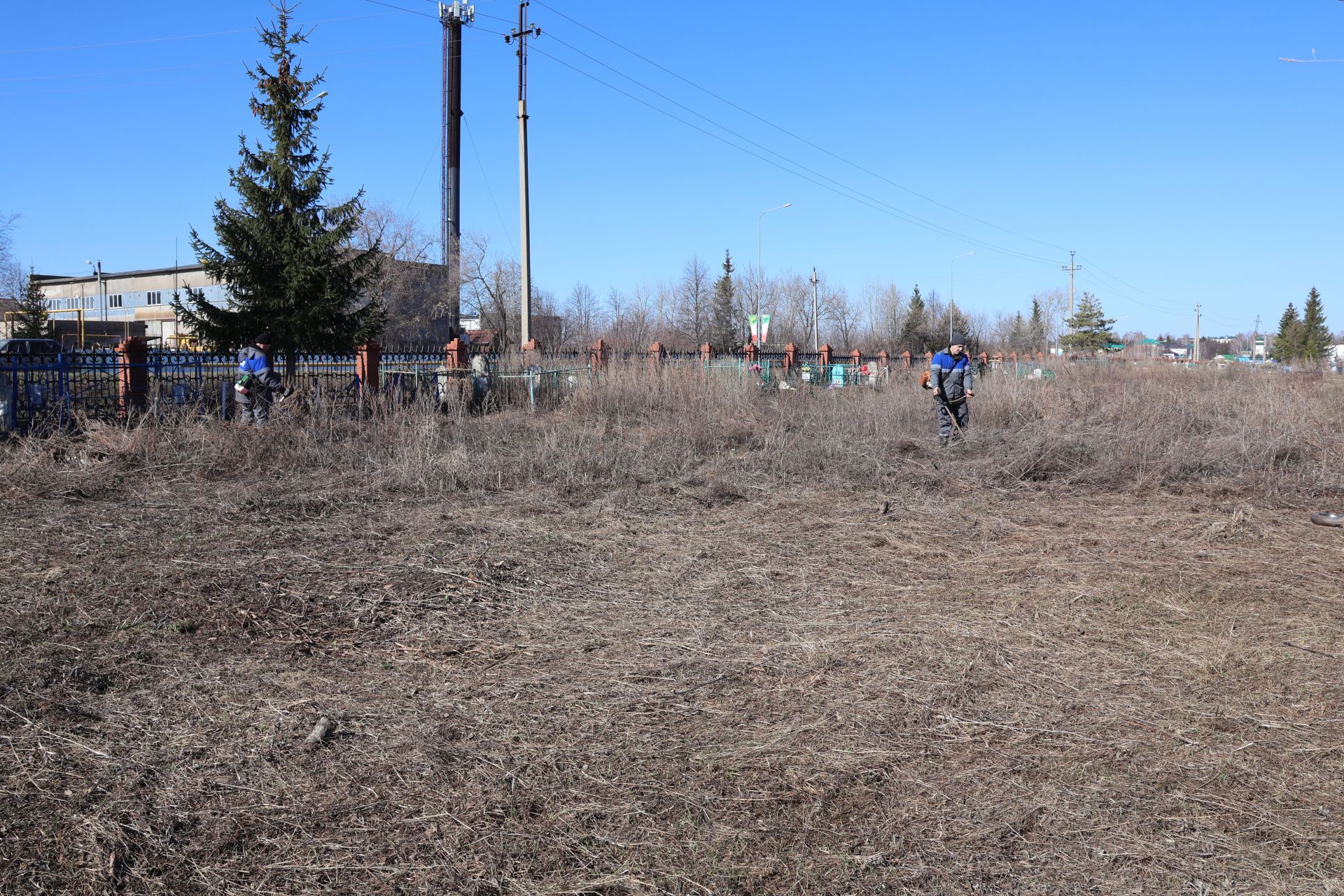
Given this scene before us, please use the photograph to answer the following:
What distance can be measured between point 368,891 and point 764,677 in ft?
7.19

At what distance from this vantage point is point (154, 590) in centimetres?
547

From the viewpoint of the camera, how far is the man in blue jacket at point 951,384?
12.0 m

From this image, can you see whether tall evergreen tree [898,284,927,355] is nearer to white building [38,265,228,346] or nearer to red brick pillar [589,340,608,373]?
red brick pillar [589,340,608,373]

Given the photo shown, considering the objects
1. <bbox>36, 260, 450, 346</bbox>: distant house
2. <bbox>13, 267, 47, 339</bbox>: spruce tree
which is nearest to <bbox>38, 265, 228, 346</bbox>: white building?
<bbox>36, 260, 450, 346</bbox>: distant house

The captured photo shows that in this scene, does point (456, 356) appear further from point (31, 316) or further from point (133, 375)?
point (31, 316)

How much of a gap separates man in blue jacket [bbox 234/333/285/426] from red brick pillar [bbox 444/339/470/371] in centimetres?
652

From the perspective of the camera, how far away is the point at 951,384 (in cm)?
1205

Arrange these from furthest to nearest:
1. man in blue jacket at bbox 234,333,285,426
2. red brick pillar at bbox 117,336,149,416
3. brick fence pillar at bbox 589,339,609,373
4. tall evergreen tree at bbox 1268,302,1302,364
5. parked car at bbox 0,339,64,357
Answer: tall evergreen tree at bbox 1268,302,1302,364 < parked car at bbox 0,339,64,357 < brick fence pillar at bbox 589,339,609,373 < red brick pillar at bbox 117,336,149,416 < man in blue jacket at bbox 234,333,285,426

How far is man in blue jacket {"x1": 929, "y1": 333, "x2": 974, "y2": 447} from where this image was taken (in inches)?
471

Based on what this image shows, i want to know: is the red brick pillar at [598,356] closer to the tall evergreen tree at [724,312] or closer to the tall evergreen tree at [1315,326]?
the tall evergreen tree at [724,312]

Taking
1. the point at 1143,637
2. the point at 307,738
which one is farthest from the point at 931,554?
the point at 307,738

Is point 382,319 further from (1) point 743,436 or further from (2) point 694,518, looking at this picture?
(2) point 694,518

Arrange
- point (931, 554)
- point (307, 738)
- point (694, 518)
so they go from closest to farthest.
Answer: point (307, 738)
point (931, 554)
point (694, 518)

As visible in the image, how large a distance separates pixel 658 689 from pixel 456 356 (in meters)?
16.4
